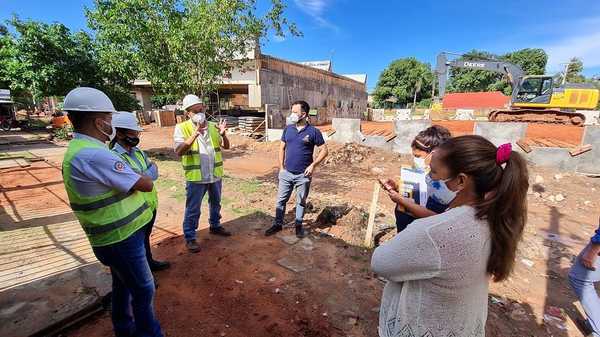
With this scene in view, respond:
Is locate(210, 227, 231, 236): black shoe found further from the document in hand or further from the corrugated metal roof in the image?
the corrugated metal roof

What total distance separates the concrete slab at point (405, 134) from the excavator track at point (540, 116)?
6.85 m

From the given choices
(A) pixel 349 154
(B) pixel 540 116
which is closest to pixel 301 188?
(A) pixel 349 154

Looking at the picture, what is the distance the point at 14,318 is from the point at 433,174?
3480 mm

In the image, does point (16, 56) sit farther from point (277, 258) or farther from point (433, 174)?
point (433, 174)

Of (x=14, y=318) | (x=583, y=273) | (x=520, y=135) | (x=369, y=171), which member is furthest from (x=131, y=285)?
(x=520, y=135)

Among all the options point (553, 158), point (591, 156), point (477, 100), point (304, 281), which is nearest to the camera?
point (304, 281)

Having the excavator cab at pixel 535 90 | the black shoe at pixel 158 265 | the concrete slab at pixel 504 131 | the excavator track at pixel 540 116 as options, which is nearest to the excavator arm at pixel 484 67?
the excavator cab at pixel 535 90

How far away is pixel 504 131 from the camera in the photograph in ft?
28.7

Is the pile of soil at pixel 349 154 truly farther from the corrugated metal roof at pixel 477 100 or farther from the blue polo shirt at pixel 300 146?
the corrugated metal roof at pixel 477 100

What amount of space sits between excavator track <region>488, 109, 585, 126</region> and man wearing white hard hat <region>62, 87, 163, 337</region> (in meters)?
16.1

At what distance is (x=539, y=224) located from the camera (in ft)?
18.4

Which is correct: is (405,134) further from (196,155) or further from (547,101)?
(547,101)

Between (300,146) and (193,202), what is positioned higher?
(300,146)

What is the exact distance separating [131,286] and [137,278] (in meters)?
0.08
